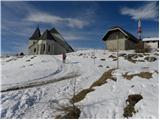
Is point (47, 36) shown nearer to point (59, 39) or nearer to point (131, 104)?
point (59, 39)

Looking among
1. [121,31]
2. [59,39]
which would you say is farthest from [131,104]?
[59,39]

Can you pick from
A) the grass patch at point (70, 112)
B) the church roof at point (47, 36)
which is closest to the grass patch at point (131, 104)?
the grass patch at point (70, 112)

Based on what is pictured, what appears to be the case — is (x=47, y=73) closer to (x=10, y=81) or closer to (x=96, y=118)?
(x=10, y=81)

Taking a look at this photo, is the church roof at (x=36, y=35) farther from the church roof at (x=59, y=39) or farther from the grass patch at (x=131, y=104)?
the grass patch at (x=131, y=104)

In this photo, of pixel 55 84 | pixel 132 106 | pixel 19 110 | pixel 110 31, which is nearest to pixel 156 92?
pixel 132 106

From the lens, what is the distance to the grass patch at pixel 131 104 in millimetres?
13716

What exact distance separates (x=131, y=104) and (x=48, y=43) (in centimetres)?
6041

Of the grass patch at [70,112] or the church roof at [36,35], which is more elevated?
the church roof at [36,35]

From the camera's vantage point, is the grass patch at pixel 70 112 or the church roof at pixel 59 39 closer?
the grass patch at pixel 70 112

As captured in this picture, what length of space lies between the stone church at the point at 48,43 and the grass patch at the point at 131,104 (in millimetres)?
58745

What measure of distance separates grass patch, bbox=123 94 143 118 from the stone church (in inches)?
2313

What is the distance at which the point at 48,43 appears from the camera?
242 feet

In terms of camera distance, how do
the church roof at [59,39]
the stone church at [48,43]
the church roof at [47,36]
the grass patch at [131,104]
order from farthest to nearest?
1. the church roof at [59,39]
2. the church roof at [47,36]
3. the stone church at [48,43]
4. the grass patch at [131,104]

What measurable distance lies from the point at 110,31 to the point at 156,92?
159 ft
